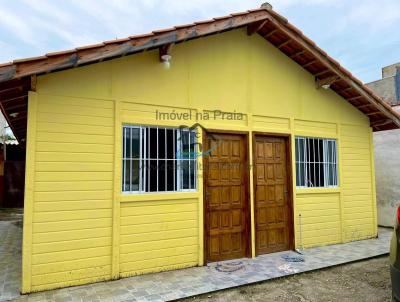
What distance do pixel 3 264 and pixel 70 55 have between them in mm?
4070

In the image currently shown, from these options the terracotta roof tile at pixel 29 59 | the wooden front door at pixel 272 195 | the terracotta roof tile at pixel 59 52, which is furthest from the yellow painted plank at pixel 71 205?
the wooden front door at pixel 272 195

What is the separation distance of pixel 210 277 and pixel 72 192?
2.51 metres

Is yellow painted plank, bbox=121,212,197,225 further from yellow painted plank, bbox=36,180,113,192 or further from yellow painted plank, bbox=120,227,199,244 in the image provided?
yellow painted plank, bbox=36,180,113,192

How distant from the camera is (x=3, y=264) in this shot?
5523 mm

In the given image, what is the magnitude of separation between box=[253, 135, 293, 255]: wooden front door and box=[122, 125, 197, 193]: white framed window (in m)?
1.47

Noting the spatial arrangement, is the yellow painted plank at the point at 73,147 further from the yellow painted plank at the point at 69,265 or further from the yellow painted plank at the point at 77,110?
the yellow painted plank at the point at 69,265

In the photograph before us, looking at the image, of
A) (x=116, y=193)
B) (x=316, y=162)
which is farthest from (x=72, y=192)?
(x=316, y=162)

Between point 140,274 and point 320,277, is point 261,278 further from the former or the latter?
point 140,274

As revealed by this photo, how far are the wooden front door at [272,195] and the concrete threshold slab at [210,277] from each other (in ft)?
0.99

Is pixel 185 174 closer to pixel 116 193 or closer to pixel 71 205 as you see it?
pixel 116 193

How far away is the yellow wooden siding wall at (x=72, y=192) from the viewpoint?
4352mm

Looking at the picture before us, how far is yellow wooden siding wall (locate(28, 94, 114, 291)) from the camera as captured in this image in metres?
4.35

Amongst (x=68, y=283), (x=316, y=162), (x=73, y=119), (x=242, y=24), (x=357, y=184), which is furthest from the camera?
(x=357, y=184)

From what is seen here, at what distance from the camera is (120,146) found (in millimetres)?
4934
